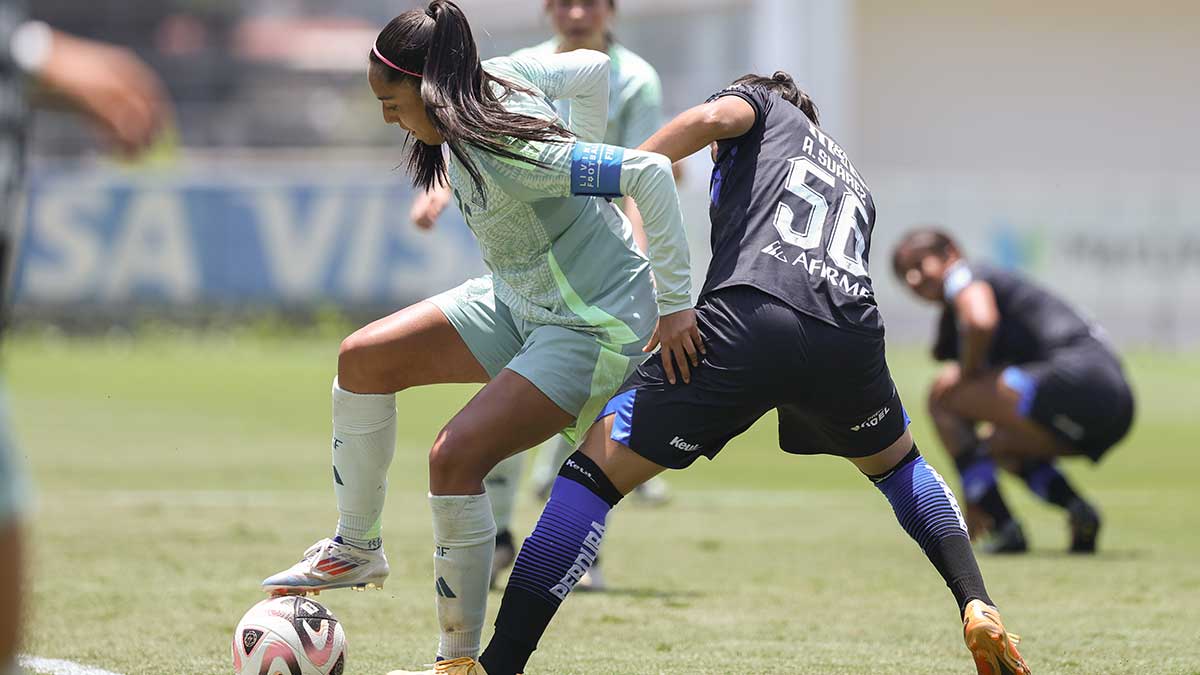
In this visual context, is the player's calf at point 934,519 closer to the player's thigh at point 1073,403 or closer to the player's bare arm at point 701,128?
the player's bare arm at point 701,128

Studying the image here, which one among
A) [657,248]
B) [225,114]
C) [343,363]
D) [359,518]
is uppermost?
[657,248]

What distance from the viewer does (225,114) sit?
3388 centimetres

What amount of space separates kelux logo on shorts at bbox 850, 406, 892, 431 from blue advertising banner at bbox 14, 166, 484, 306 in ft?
58.3

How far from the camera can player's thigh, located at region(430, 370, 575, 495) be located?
4.83 m

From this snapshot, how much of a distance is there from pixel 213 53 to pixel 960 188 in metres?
21.8

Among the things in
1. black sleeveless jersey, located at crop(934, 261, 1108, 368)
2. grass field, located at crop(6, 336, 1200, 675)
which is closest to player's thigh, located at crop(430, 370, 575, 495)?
grass field, located at crop(6, 336, 1200, 675)

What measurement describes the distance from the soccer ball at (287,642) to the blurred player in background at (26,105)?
2119mm

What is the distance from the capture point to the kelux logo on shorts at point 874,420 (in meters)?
4.89

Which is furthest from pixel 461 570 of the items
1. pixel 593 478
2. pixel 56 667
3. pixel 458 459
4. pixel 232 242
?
pixel 232 242

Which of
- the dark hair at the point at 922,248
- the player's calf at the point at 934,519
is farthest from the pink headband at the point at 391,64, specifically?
the dark hair at the point at 922,248

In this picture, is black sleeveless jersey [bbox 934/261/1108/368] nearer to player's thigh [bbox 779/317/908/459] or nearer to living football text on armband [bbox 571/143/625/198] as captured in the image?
player's thigh [bbox 779/317/908/459]

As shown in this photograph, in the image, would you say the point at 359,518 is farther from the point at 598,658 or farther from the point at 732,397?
the point at 732,397

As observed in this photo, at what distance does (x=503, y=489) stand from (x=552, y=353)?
2.12m

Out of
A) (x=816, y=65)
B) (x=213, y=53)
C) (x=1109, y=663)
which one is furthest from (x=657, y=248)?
(x=213, y=53)
